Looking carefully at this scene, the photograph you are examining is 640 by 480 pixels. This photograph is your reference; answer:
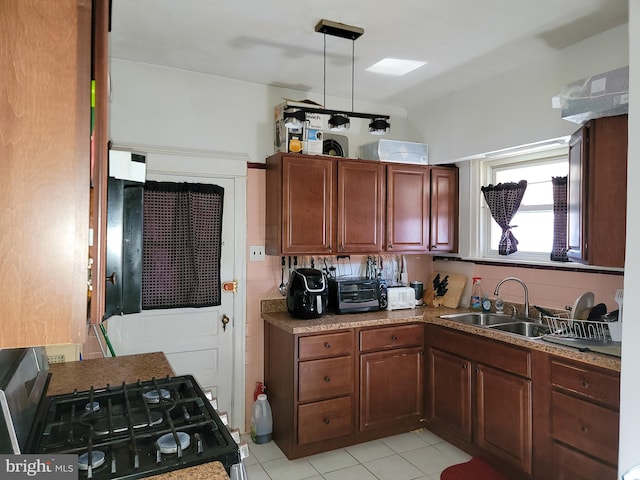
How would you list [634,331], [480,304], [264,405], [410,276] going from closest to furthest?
[634,331], [264,405], [480,304], [410,276]

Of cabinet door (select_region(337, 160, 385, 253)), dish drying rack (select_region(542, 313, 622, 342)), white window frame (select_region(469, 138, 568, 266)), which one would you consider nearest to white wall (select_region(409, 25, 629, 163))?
white window frame (select_region(469, 138, 568, 266))

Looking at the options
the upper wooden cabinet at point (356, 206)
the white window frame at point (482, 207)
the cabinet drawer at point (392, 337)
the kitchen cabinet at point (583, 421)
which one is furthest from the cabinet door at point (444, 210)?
the kitchen cabinet at point (583, 421)

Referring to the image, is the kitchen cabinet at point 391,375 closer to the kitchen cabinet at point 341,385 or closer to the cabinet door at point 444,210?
the kitchen cabinet at point 341,385

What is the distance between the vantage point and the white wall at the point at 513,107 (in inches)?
100

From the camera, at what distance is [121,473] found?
105cm

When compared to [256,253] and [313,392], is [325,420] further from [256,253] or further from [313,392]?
[256,253]

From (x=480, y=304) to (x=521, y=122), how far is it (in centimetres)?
146

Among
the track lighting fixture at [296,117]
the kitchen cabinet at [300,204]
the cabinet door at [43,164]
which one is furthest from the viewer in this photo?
the kitchen cabinet at [300,204]

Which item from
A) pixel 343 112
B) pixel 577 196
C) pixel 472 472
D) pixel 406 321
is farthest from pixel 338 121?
pixel 472 472

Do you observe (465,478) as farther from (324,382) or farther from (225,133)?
(225,133)

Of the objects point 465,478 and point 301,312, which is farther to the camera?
point 301,312

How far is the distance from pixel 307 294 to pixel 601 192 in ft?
6.28

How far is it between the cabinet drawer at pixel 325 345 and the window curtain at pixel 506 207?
56.8 inches

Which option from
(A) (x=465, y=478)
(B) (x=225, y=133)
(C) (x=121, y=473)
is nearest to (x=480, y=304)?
(A) (x=465, y=478)
